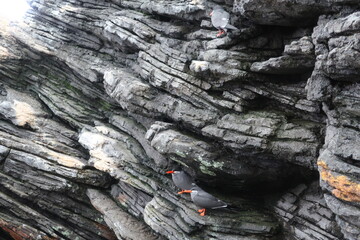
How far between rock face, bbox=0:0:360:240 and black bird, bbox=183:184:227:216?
0.42m

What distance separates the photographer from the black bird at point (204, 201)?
1304 centimetres

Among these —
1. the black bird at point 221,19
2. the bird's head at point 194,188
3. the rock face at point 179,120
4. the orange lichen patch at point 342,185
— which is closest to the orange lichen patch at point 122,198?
the rock face at point 179,120

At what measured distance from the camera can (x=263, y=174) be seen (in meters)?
Answer: 13.3

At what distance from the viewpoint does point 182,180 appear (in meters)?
14.1

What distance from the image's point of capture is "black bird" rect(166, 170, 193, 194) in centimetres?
1407

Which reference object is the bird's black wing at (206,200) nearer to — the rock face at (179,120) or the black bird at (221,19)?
the rock face at (179,120)

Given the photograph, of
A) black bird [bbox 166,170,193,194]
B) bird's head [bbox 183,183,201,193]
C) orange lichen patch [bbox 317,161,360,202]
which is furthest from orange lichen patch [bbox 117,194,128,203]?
orange lichen patch [bbox 317,161,360,202]

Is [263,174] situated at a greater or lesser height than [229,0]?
lesser

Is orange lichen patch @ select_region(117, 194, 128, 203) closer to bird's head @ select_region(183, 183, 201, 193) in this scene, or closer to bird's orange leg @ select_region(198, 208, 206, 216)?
bird's head @ select_region(183, 183, 201, 193)

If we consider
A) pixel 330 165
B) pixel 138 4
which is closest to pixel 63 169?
pixel 138 4

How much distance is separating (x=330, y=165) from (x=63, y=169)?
1294 cm

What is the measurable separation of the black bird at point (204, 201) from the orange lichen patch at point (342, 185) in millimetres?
4448

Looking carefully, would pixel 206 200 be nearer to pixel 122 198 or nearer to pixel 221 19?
pixel 122 198

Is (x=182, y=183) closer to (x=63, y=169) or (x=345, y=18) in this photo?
(x=63, y=169)
